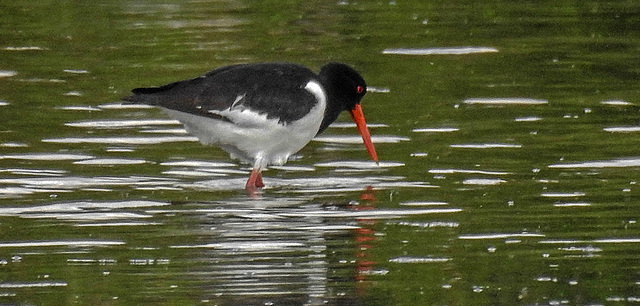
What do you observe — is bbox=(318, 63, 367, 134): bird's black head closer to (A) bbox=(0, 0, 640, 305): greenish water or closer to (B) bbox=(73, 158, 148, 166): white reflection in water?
(A) bbox=(0, 0, 640, 305): greenish water

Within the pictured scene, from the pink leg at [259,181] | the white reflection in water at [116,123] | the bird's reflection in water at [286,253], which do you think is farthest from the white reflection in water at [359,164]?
the white reflection in water at [116,123]

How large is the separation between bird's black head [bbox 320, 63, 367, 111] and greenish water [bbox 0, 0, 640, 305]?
1.83 feet

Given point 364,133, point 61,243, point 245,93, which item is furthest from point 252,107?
point 61,243

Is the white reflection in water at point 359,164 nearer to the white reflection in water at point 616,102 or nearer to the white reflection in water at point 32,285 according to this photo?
the white reflection in water at point 616,102

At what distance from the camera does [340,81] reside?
12492mm

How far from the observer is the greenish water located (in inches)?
340

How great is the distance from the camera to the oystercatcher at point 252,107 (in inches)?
465

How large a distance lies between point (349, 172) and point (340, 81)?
777mm

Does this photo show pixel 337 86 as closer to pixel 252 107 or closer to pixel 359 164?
pixel 359 164

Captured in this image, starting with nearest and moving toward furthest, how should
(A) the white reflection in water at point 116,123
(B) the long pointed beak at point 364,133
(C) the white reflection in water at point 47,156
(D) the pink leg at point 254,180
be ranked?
(D) the pink leg at point 254,180 < (B) the long pointed beak at point 364,133 < (C) the white reflection in water at point 47,156 < (A) the white reflection in water at point 116,123

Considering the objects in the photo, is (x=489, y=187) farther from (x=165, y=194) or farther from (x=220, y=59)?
(x=220, y=59)

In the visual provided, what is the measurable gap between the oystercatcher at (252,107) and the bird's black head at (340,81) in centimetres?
24

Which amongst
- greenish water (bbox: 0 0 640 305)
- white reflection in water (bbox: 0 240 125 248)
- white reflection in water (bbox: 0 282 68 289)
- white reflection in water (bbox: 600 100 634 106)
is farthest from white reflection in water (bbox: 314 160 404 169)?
white reflection in water (bbox: 0 282 68 289)

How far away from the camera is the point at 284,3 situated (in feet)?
71.5
